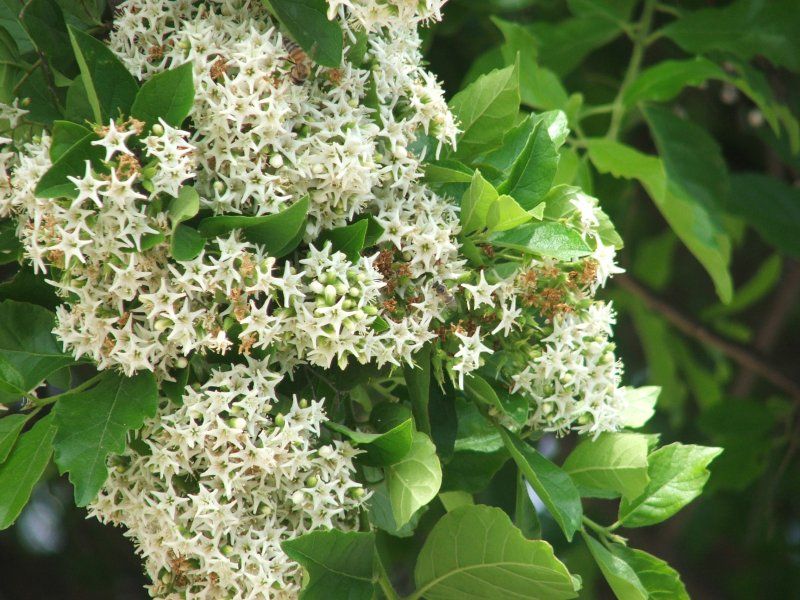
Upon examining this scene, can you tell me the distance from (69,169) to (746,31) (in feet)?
4.54

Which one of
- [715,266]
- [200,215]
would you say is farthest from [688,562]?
[200,215]

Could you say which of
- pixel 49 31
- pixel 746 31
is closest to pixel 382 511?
pixel 49 31

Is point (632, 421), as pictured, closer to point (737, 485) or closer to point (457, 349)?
point (457, 349)

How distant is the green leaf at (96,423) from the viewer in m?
0.94

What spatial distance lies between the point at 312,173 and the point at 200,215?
0.11 metres

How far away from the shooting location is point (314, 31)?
1001mm

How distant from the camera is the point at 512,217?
1049 millimetres

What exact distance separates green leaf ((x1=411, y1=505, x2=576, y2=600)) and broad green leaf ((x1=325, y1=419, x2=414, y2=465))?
12 cm

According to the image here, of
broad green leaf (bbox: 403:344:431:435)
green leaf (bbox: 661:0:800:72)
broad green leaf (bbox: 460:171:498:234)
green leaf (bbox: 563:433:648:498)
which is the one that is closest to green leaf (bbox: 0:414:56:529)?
broad green leaf (bbox: 403:344:431:435)

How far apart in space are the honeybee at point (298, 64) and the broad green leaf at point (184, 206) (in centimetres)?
17

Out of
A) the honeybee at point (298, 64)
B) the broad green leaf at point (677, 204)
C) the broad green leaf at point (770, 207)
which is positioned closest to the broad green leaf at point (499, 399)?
the honeybee at point (298, 64)

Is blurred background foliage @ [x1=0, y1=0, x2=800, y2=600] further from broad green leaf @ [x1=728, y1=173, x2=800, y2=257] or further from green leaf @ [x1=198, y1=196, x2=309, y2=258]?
green leaf @ [x1=198, y1=196, x2=309, y2=258]

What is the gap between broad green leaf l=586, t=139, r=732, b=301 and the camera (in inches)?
62.0

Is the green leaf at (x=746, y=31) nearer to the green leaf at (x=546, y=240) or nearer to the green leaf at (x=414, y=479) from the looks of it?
the green leaf at (x=546, y=240)
